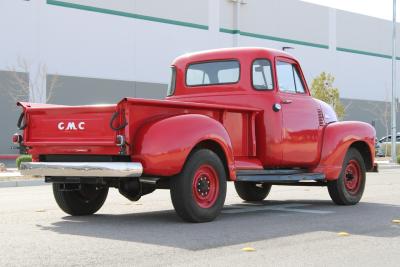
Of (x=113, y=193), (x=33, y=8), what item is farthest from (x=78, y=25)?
(x=113, y=193)

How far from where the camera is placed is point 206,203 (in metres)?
7.95

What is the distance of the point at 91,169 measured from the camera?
7258 mm

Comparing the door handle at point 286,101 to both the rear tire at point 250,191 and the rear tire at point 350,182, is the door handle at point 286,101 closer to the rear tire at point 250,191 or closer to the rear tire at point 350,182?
the rear tire at point 350,182

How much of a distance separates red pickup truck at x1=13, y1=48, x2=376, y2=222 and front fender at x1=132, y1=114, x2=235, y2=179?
0.04 ft

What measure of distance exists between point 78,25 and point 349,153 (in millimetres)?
28222

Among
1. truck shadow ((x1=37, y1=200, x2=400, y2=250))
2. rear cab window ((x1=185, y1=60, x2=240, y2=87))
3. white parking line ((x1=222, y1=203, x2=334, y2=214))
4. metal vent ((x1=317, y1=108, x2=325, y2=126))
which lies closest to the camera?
truck shadow ((x1=37, y1=200, x2=400, y2=250))

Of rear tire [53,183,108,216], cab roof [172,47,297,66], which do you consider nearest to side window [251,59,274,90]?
cab roof [172,47,297,66]

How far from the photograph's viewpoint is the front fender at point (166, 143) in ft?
24.0

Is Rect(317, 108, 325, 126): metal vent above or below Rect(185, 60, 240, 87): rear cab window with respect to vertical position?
below

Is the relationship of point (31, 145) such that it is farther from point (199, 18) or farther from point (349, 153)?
point (199, 18)

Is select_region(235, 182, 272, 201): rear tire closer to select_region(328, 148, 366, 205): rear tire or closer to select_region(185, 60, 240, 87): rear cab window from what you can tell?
select_region(328, 148, 366, 205): rear tire

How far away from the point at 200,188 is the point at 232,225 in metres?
0.57

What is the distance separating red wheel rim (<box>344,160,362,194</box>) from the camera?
10.5m

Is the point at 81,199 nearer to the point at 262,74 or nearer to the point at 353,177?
the point at 262,74
